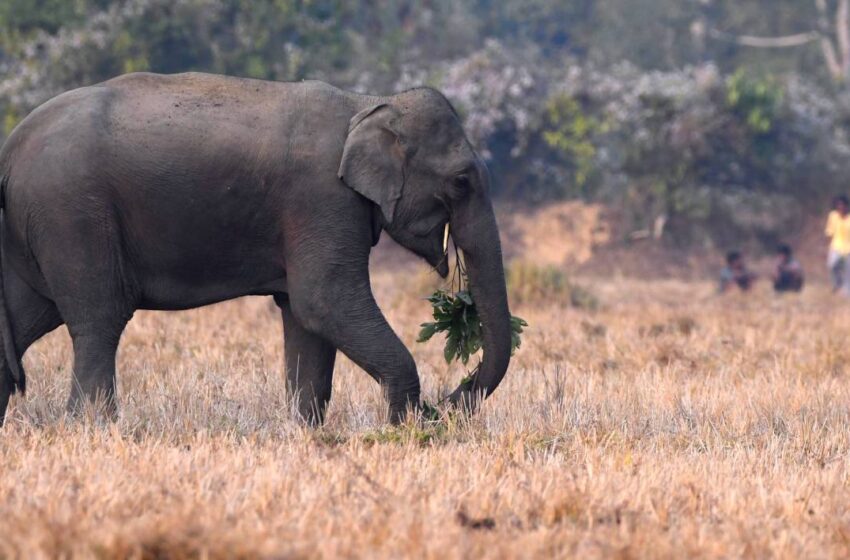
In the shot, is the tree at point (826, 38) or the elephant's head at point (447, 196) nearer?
the elephant's head at point (447, 196)

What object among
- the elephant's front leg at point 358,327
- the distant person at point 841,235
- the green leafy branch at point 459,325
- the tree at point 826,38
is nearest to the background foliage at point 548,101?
the distant person at point 841,235

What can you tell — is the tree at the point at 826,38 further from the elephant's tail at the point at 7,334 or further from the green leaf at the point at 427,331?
the elephant's tail at the point at 7,334

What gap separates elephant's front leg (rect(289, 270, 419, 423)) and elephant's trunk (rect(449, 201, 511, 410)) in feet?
1.29

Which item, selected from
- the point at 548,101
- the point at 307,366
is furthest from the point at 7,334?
the point at 548,101

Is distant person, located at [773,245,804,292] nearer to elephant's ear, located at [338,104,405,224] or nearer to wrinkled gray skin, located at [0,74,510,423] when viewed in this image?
wrinkled gray skin, located at [0,74,510,423]

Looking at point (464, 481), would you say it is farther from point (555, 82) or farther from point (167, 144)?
point (555, 82)

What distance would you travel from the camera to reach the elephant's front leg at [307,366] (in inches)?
357

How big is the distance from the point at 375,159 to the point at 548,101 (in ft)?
82.3

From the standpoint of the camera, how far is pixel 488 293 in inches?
342

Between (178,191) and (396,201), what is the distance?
124 centimetres

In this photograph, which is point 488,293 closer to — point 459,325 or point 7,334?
point 459,325

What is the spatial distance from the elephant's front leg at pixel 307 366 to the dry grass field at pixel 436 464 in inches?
6.0

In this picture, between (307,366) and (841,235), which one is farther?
(841,235)

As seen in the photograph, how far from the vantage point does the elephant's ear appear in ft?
27.6
